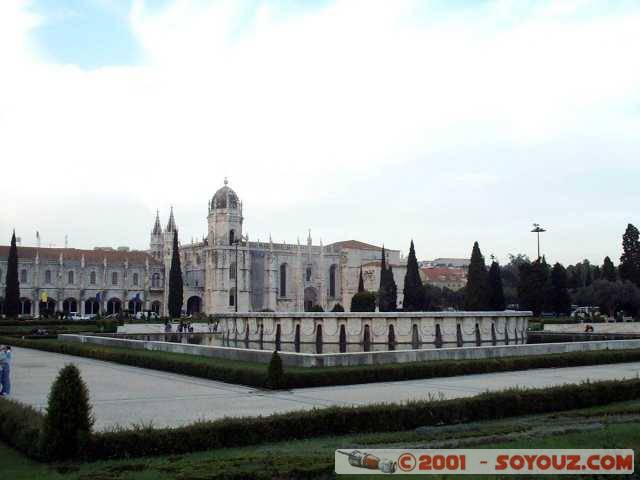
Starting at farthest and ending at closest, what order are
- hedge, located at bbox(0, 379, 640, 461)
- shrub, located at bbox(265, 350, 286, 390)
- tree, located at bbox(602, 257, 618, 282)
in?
tree, located at bbox(602, 257, 618, 282) < shrub, located at bbox(265, 350, 286, 390) < hedge, located at bbox(0, 379, 640, 461)

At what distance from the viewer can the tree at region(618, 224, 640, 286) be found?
58.2 m

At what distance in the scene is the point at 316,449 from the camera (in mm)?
8398

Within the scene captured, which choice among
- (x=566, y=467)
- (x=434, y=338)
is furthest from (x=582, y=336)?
(x=566, y=467)

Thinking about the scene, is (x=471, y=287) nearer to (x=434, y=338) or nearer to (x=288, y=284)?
(x=434, y=338)

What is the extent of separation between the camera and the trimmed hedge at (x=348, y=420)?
336 inches

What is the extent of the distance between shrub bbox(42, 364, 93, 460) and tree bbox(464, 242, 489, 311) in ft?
146

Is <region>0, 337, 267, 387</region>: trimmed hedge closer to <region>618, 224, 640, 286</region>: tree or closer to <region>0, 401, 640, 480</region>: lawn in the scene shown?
<region>0, 401, 640, 480</region>: lawn

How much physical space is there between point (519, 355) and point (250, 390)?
9484 mm

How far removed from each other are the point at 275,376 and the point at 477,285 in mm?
38152

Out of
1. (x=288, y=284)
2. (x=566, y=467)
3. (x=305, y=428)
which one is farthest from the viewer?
(x=288, y=284)

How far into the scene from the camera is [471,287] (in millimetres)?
51219

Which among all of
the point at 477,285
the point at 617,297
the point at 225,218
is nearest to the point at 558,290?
the point at 617,297

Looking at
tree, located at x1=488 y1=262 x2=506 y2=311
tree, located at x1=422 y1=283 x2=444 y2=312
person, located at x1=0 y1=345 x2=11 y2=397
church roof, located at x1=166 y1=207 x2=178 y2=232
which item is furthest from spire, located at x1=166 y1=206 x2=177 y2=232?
person, located at x1=0 y1=345 x2=11 y2=397

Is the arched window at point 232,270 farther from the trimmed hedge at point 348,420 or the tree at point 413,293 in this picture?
the trimmed hedge at point 348,420
